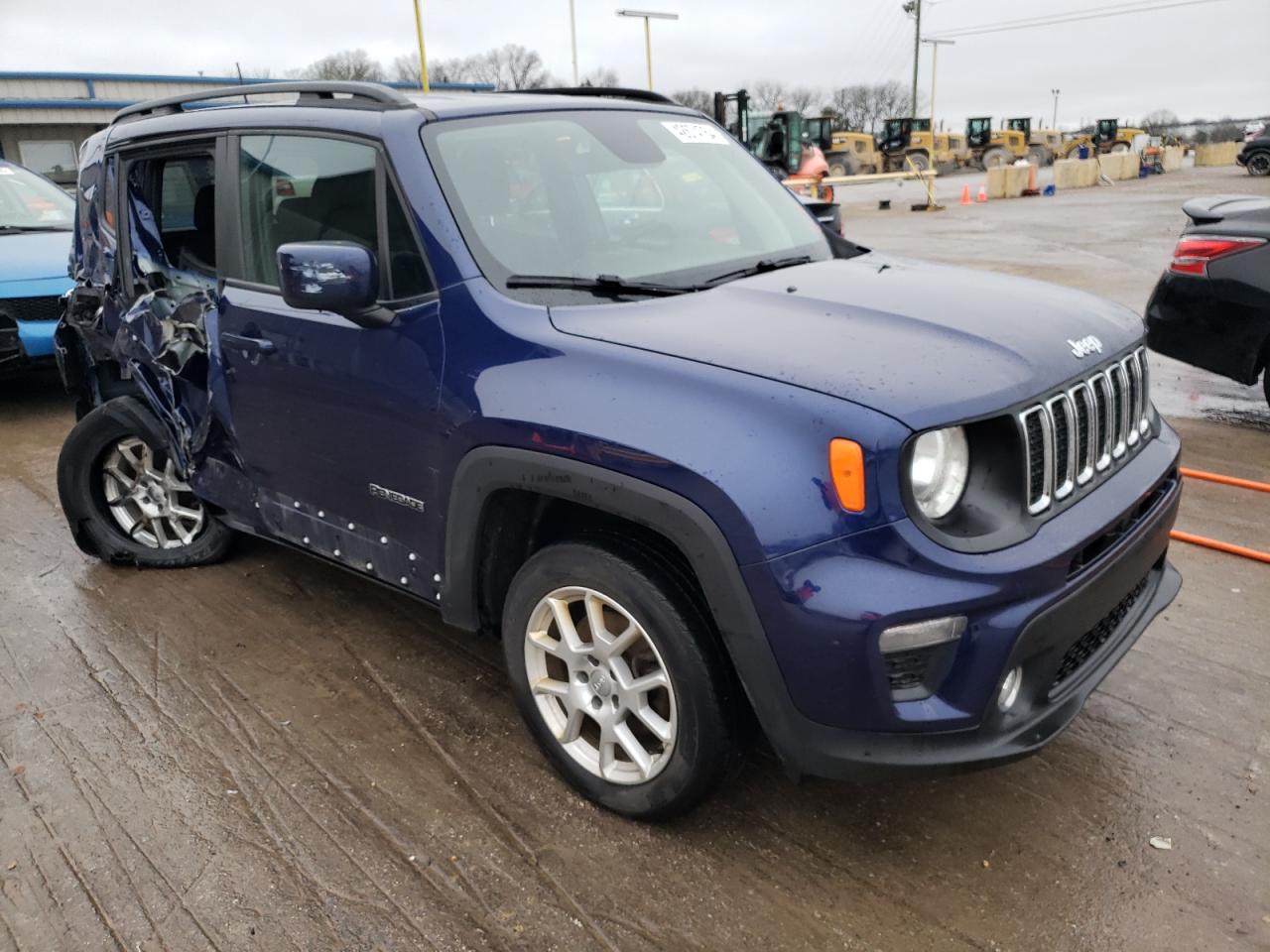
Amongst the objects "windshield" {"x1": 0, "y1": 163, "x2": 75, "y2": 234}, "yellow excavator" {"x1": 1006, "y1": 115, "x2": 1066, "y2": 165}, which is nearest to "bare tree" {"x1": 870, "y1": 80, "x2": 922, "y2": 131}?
"yellow excavator" {"x1": 1006, "y1": 115, "x2": 1066, "y2": 165}

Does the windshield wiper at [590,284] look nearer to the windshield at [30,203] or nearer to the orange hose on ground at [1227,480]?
the orange hose on ground at [1227,480]

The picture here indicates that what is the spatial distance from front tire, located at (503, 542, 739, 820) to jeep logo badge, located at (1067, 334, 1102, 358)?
1.21m

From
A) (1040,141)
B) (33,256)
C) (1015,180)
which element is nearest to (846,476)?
(33,256)

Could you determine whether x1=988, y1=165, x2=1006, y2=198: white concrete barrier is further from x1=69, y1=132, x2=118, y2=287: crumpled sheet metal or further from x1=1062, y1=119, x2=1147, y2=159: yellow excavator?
x1=69, y1=132, x2=118, y2=287: crumpled sheet metal

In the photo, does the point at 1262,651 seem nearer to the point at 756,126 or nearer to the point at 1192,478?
the point at 1192,478

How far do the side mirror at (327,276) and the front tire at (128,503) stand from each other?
6.66 ft

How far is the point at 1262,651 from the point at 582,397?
8.92 ft

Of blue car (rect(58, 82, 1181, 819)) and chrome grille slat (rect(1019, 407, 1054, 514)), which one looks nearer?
blue car (rect(58, 82, 1181, 819))

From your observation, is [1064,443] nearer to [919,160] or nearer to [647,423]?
[647,423]

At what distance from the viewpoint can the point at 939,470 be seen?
2.29m

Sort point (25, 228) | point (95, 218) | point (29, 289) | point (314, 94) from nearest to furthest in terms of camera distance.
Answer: point (314, 94) < point (95, 218) < point (29, 289) < point (25, 228)

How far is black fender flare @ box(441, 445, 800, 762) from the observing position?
228 centimetres

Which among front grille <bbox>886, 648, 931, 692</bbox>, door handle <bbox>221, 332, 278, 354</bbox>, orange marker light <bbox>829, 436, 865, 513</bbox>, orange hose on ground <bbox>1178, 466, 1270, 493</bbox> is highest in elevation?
door handle <bbox>221, 332, 278, 354</bbox>

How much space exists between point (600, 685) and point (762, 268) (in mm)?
1433
